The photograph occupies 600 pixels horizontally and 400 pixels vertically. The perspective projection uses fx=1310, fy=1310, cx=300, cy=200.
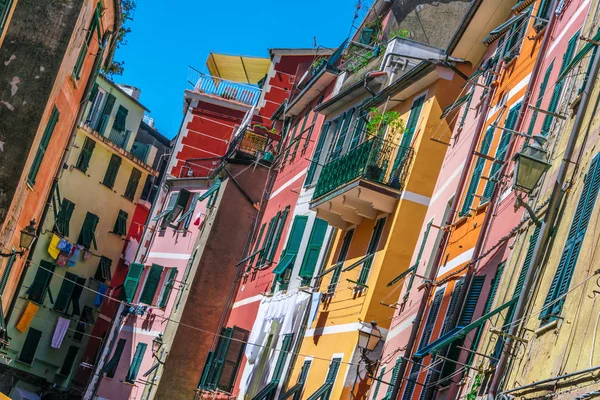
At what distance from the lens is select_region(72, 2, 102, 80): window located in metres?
24.6

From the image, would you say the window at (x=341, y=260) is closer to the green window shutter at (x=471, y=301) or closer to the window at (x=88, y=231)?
the green window shutter at (x=471, y=301)

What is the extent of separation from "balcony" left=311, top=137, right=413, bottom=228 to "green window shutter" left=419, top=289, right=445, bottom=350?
220 inches

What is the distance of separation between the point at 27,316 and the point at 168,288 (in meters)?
10.2

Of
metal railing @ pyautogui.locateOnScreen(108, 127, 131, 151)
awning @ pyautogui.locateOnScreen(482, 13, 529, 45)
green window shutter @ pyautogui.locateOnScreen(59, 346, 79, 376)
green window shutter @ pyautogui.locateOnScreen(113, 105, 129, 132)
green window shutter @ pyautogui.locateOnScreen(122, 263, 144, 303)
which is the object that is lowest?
green window shutter @ pyautogui.locateOnScreen(59, 346, 79, 376)

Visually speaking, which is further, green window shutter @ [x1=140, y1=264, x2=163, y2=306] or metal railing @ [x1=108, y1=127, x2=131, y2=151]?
metal railing @ [x1=108, y1=127, x2=131, y2=151]

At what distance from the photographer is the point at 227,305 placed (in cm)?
4238

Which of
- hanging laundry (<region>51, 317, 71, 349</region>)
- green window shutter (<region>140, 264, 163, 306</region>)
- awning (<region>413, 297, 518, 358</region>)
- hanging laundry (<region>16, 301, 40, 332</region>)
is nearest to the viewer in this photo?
awning (<region>413, 297, 518, 358</region>)

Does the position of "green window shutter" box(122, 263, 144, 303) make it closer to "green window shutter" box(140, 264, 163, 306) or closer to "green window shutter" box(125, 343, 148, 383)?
"green window shutter" box(140, 264, 163, 306)

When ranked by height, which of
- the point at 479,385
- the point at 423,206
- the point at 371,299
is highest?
the point at 423,206

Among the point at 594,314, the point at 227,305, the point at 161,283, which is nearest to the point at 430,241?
the point at 594,314

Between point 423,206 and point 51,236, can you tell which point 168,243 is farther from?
point 423,206

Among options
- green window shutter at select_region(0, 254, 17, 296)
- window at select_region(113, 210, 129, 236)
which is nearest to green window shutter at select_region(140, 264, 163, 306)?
window at select_region(113, 210, 129, 236)

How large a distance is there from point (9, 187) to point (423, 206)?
8942mm

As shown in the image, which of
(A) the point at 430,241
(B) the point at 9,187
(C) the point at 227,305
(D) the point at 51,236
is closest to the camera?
(B) the point at 9,187
